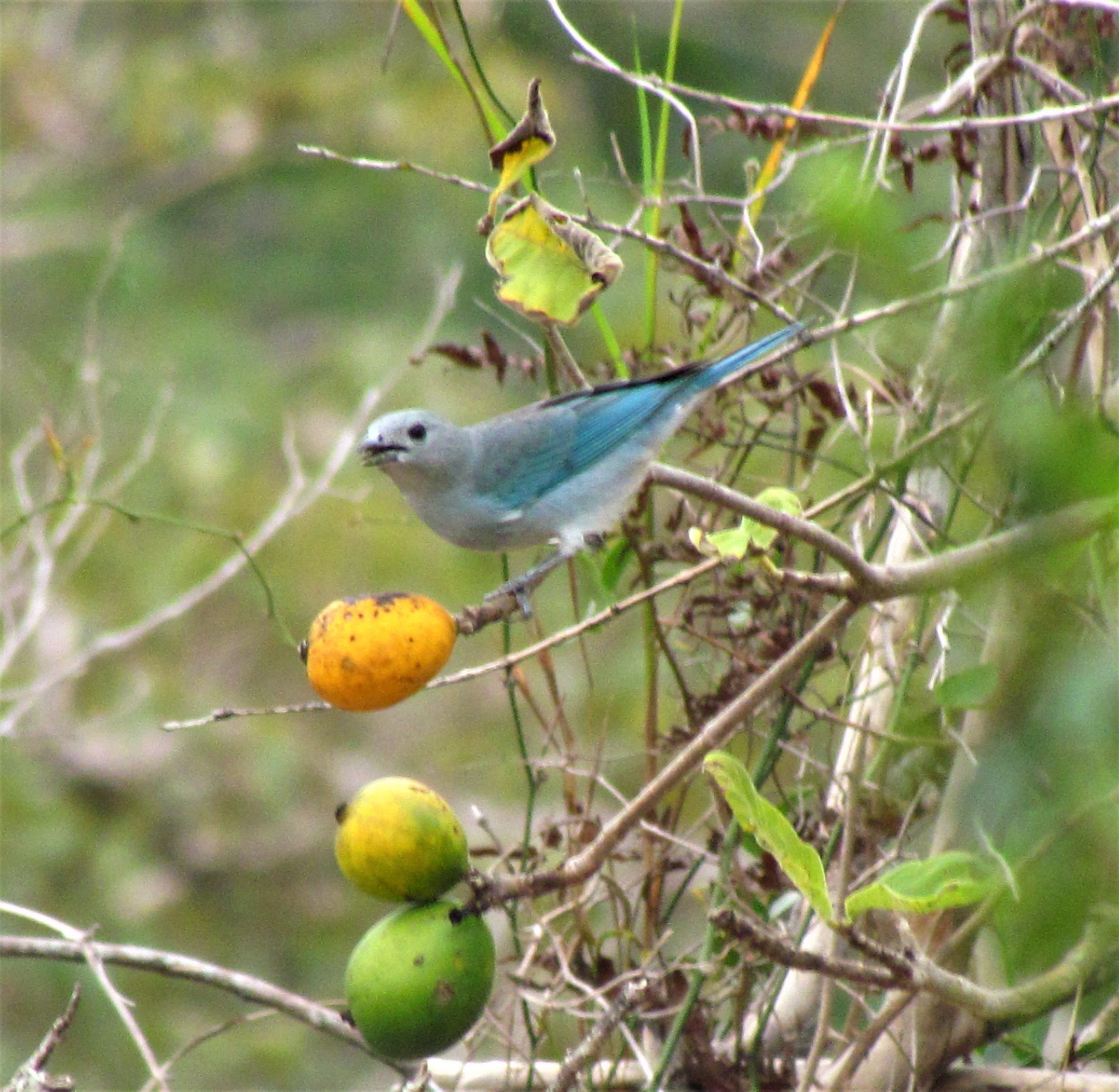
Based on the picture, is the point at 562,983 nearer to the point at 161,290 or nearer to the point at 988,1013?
the point at 988,1013

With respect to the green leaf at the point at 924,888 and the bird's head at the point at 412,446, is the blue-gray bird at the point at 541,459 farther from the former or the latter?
the green leaf at the point at 924,888

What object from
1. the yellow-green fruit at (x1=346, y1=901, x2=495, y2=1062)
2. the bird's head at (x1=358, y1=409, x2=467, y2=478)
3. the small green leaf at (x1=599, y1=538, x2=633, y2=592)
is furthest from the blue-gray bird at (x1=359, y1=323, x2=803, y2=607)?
the yellow-green fruit at (x1=346, y1=901, x2=495, y2=1062)

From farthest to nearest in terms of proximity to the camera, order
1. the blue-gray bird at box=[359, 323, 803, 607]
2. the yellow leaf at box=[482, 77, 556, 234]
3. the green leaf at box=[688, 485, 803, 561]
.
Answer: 1. the blue-gray bird at box=[359, 323, 803, 607]
2. the green leaf at box=[688, 485, 803, 561]
3. the yellow leaf at box=[482, 77, 556, 234]

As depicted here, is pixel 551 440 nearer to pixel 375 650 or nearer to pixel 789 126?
pixel 789 126

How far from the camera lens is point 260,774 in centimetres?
487

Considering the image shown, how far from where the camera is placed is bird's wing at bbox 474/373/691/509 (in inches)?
112

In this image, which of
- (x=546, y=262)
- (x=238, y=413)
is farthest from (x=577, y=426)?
(x=238, y=413)

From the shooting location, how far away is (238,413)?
16.8ft

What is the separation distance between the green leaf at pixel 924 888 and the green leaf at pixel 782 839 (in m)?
0.03

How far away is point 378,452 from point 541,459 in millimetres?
480

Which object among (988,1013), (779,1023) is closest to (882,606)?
(779,1023)

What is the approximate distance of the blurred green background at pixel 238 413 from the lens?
446 cm

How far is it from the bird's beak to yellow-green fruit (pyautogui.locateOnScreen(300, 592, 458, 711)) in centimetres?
106

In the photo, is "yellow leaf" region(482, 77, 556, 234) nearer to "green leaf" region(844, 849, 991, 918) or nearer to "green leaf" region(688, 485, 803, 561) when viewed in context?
"green leaf" region(688, 485, 803, 561)
